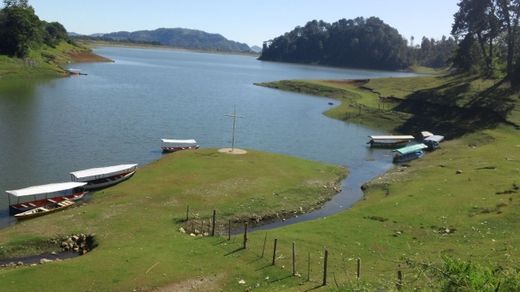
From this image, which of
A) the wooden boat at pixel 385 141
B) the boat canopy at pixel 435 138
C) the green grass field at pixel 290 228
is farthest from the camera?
the wooden boat at pixel 385 141

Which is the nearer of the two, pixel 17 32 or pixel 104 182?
pixel 104 182

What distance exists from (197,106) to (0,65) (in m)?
75.1

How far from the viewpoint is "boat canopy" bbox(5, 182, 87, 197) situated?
157 feet

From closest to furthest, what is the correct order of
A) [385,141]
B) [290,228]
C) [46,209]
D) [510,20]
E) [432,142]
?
[290,228]
[46,209]
[432,142]
[385,141]
[510,20]

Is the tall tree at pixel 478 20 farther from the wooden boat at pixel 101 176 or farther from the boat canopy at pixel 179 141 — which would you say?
the wooden boat at pixel 101 176

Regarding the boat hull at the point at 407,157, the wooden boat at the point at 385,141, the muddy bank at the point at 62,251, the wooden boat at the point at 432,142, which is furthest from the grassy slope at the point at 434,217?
the muddy bank at the point at 62,251

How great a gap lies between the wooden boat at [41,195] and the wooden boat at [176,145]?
22914mm

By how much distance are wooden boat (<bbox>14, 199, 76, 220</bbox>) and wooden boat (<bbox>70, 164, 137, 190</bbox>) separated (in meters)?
4.64

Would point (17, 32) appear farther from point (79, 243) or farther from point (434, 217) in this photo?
point (434, 217)

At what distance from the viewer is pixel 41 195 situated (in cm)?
5144

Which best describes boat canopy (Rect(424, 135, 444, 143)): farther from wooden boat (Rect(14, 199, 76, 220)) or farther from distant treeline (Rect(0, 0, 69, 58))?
distant treeline (Rect(0, 0, 69, 58))

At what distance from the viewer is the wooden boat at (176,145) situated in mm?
76125

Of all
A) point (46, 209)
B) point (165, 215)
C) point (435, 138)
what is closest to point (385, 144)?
point (435, 138)

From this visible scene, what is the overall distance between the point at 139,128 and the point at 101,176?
34.5m
